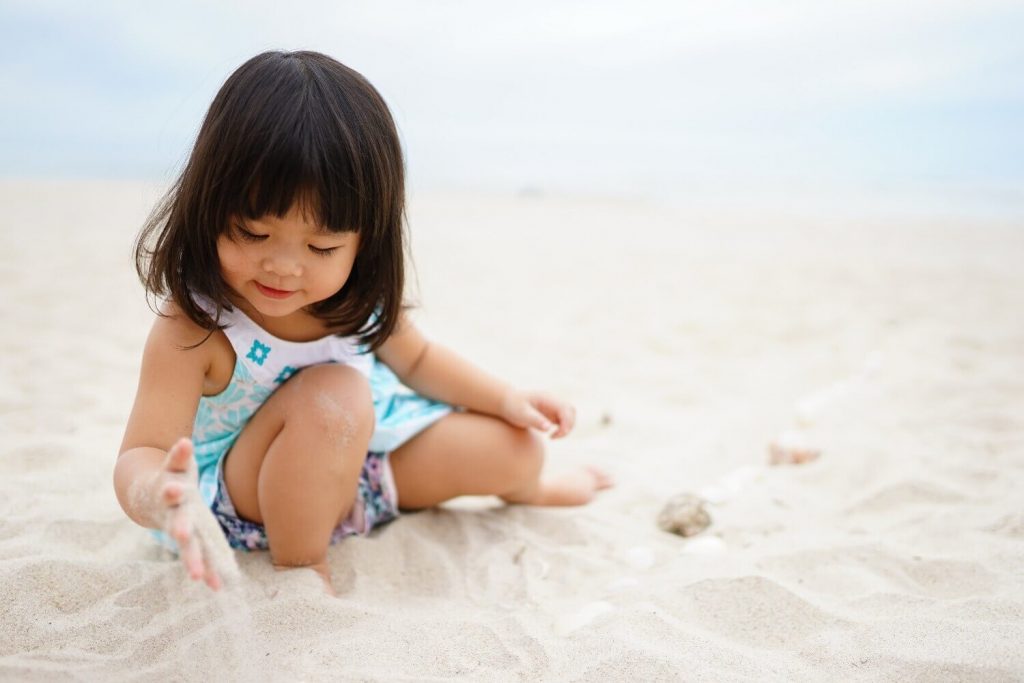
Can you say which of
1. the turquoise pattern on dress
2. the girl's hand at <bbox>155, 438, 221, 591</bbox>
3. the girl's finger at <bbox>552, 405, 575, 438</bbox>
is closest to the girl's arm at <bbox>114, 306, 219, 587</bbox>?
the girl's hand at <bbox>155, 438, 221, 591</bbox>

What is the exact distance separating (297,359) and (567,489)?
3.05ft

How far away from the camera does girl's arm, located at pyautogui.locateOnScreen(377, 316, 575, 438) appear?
2.15 m

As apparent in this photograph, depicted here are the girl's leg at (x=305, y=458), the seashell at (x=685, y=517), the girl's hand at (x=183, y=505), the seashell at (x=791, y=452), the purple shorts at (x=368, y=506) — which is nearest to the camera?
the girl's hand at (x=183, y=505)

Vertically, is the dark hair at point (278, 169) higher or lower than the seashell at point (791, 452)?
higher

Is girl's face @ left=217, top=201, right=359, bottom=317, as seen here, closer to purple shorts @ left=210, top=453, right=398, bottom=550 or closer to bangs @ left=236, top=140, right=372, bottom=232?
bangs @ left=236, top=140, right=372, bottom=232

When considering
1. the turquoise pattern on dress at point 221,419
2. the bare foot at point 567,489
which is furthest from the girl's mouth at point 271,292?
the bare foot at point 567,489

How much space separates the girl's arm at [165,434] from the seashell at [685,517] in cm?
128

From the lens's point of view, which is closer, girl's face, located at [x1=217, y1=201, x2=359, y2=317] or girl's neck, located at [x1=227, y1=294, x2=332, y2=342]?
girl's face, located at [x1=217, y1=201, x2=359, y2=317]

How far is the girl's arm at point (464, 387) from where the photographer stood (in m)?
2.15

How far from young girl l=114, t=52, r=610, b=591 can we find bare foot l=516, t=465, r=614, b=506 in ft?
0.33

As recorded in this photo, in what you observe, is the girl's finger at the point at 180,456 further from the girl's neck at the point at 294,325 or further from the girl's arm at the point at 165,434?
the girl's neck at the point at 294,325

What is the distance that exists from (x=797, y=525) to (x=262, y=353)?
4.77 ft

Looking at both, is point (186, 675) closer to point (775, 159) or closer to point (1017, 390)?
point (1017, 390)

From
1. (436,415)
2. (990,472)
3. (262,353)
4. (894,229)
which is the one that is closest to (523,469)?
(436,415)
